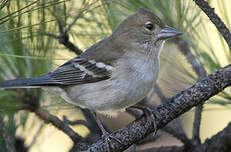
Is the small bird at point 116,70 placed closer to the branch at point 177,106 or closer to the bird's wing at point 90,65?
the bird's wing at point 90,65

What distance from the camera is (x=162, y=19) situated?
2.92m

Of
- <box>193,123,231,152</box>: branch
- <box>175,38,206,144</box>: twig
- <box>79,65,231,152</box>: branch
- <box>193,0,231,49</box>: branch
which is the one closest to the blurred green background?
<box>175,38,206,144</box>: twig

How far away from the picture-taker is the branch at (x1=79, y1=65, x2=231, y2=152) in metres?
2.04

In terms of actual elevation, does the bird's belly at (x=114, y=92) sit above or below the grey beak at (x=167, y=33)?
below

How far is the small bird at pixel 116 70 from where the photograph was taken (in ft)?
8.31

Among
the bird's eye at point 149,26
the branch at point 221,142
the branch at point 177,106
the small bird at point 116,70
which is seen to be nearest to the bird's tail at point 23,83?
the small bird at point 116,70

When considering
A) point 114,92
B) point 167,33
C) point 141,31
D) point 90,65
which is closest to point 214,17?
point 167,33

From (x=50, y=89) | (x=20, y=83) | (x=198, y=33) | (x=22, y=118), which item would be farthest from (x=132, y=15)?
(x=22, y=118)

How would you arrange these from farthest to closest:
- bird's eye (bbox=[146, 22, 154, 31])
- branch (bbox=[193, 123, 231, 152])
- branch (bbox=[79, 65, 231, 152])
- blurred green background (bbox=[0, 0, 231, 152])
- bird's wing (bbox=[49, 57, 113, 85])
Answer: bird's eye (bbox=[146, 22, 154, 31]), bird's wing (bbox=[49, 57, 113, 85]), blurred green background (bbox=[0, 0, 231, 152]), branch (bbox=[193, 123, 231, 152]), branch (bbox=[79, 65, 231, 152])

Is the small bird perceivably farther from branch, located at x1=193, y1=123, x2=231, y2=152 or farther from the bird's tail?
branch, located at x1=193, y1=123, x2=231, y2=152

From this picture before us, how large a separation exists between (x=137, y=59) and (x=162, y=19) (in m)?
0.44

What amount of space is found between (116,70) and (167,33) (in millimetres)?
478

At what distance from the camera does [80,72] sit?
113 inches

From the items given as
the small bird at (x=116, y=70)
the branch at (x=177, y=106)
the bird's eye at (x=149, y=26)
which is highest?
the bird's eye at (x=149, y=26)
